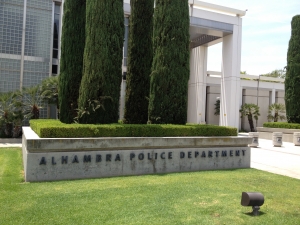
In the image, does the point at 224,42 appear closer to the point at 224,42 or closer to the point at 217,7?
the point at 224,42

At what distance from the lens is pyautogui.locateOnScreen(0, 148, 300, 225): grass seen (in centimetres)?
475

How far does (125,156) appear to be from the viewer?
8109 mm

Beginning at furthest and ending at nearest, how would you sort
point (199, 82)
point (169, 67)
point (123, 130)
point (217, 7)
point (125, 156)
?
point (199, 82) → point (217, 7) → point (169, 67) → point (123, 130) → point (125, 156)

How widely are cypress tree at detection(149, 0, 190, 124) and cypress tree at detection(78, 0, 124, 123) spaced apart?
4.55 feet

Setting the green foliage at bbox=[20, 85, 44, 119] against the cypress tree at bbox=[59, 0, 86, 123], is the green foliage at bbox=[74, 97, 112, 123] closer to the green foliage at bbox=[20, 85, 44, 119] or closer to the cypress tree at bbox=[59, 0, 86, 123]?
the cypress tree at bbox=[59, 0, 86, 123]

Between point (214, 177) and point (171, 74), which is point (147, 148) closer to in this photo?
point (214, 177)

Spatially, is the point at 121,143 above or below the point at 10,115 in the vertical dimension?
below

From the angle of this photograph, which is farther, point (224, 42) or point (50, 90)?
point (224, 42)

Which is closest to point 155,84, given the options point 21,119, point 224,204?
point 224,204

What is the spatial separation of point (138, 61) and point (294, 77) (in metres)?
17.7

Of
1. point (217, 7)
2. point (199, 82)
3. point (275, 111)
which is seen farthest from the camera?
point (275, 111)

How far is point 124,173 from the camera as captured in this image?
317 inches

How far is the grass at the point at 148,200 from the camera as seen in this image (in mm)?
4750

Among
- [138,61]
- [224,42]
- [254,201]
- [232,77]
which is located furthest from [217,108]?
[254,201]
